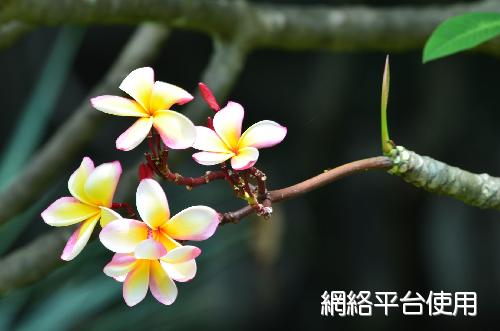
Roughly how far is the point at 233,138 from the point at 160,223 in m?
0.07

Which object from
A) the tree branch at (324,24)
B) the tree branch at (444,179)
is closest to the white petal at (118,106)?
the tree branch at (444,179)

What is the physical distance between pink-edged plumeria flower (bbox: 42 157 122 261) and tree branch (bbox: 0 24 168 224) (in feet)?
1.82

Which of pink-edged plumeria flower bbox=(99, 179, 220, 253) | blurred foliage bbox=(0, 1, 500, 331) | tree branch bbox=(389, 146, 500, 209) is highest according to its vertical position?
blurred foliage bbox=(0, 1, 500, 331)

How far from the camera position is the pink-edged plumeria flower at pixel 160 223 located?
48 cm

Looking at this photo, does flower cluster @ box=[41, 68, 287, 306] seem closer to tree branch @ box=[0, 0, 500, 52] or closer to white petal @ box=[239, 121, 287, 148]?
white petal @ box=[239, 121, 287, 148]

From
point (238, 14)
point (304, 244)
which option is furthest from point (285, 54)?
point (238, 14)

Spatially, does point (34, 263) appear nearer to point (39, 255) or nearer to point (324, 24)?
point (39, 255)

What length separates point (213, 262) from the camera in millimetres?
1997

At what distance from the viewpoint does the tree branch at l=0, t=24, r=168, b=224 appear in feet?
3.53

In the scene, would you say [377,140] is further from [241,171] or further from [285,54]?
[241,171]

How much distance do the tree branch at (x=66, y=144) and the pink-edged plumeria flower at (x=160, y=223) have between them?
598mm

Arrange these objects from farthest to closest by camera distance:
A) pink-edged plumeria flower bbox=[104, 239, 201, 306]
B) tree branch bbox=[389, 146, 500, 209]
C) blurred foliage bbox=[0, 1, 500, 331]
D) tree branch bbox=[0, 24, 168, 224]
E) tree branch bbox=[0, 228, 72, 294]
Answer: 1. blurred foliage bbox=[0, 1, 500, 331]
2. tree branch bbox=[0, 24, 168, 224]
3. tree branch bbox=[0, 228, 72, 294]
4. tree branch bbox=[389, 146, 500, 209]
5. pink-edged plumeria flower bbox=[104, 239, 201, 306]

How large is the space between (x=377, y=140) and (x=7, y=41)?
1.36 m

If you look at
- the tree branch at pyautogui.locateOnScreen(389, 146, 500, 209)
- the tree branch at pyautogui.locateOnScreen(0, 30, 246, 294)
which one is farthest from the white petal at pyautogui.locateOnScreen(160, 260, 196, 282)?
the tree branch at pyautogui.locateOnScreen(0, 30, 246, 294)
